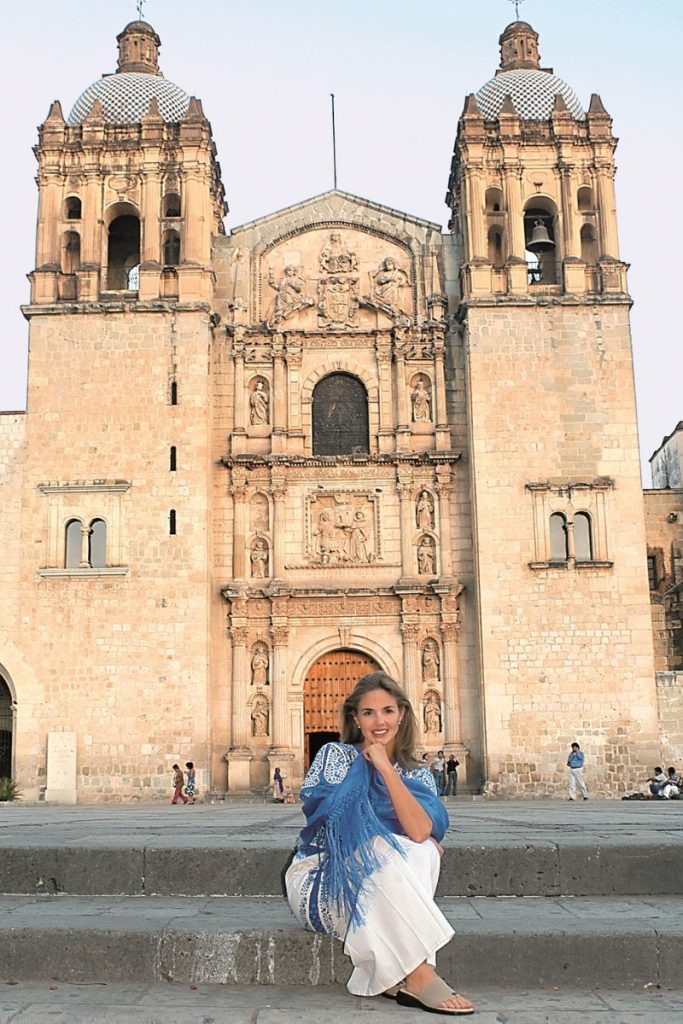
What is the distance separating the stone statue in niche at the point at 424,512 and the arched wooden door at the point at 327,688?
2.94 meters

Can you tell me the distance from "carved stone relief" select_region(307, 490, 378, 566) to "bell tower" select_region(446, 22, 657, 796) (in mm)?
2241

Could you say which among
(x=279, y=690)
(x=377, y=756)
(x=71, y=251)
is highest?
(x=71, y=251)

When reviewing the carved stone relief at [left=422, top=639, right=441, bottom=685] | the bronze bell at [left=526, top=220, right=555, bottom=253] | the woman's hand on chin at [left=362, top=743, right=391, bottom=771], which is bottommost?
the woman's hand on chin at [left=362, top=743, right=391, bottom=771]

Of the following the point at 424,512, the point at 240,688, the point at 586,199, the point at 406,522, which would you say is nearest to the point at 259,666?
the point at 240,688

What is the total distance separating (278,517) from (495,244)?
7758 mm

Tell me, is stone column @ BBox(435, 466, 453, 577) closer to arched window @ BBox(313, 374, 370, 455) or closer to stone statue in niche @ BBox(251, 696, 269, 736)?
arched window @ BBox(313, 374, 370, 455)

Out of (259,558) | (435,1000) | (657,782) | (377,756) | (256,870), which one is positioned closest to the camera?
(435,1000)

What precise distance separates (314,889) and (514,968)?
90 centimetres

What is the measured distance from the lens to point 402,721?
4.80 metres

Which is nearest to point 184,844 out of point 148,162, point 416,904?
point 416,904

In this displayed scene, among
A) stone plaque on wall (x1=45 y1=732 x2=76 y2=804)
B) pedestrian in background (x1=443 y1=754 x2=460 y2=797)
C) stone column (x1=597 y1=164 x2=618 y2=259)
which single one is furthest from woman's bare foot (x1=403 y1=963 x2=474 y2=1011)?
stone column (x1=597 y1=164 x2=618 y2=259)

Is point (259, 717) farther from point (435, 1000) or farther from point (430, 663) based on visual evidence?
point (435, 1000)

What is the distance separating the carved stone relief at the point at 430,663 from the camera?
23078 mm

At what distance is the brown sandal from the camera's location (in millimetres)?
4176
